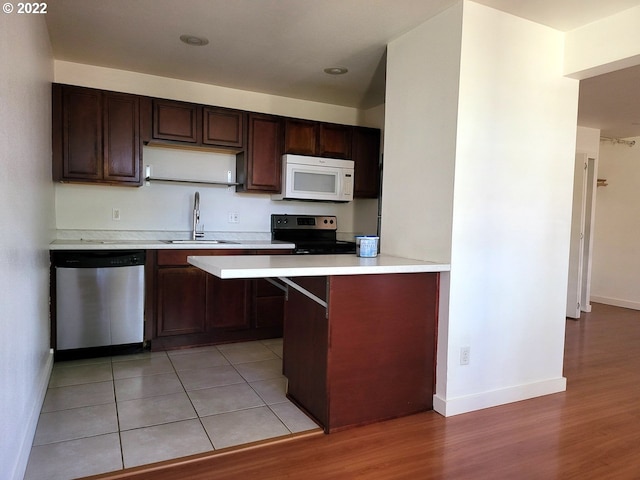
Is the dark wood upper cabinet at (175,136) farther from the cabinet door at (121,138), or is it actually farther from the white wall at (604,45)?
the white wall at (604,45)

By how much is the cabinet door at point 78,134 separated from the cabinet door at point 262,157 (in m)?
1.21

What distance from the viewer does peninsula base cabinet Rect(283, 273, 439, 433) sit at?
7.41 ft

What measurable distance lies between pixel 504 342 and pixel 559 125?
1454 mm

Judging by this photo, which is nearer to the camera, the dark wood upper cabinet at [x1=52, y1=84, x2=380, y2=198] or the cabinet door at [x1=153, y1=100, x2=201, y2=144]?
the dark wood upper cabinet at [x1=52, y1=84, x2=380, y2=198]

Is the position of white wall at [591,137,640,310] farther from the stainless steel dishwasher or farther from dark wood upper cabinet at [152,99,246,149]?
the stainless steel dishwasher

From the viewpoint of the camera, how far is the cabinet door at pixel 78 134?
3.35m

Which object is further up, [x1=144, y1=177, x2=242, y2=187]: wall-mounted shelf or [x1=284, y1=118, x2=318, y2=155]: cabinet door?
[x1=284, y1=118, x2=318, y2=155]: cabinet door

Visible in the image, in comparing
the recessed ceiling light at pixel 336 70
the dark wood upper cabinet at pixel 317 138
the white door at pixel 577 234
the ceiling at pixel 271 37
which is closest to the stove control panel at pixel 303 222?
the dark wood upper cabinet at pixel 317 138

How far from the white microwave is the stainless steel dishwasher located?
148 cm

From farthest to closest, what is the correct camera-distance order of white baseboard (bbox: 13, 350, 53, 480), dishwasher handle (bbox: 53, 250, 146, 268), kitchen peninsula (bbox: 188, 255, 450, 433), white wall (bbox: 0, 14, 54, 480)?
dishwasher handle (bbox: 53, 250, 146, 268), kitchen peninsula (bbox: 188, 255, 450, 433), white baseboard (bbox: 13, 350, 53, 480), white wall (bbox: 0, 14, 54, 480)

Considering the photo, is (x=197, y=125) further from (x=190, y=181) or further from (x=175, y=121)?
(x=190, y=181)

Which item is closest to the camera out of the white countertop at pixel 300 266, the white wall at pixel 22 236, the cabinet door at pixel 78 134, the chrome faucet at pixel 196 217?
the white wall at pixel 22 236

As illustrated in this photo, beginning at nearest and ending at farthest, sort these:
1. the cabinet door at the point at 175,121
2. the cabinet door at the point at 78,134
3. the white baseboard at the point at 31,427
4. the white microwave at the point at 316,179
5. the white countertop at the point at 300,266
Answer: the white baseboard at the point at 31,427 < the white countertop at the point at 300,266 < the cabinet door at the point at 78,134 < the cabinet door at the point at 175,121 < the white microwave at the point at 316,179

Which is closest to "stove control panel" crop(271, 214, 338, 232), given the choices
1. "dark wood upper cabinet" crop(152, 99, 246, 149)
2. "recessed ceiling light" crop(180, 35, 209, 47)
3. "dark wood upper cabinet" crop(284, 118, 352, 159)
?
"dark wood upper cabinet" crop(284, 118, 352, 159)
